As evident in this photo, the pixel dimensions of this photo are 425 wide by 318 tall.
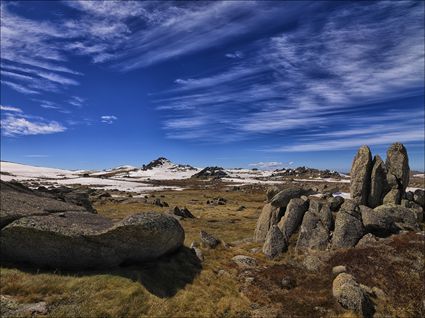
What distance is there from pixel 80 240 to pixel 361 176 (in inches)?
1426

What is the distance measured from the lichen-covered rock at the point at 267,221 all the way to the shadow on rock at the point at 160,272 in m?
14.2

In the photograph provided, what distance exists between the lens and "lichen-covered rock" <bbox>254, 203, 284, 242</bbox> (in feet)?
130

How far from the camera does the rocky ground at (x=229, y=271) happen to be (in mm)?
18391

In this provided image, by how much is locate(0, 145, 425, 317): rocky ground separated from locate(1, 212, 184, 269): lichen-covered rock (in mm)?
79

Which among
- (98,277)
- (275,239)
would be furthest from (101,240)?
(275,239)

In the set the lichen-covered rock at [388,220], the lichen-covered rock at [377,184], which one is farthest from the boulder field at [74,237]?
the lichen-covered rock at [377,184]

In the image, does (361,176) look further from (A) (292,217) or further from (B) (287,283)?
(B) (287,283)

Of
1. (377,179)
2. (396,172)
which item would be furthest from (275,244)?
(396,172)

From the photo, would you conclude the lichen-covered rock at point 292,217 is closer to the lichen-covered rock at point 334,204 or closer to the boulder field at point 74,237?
the lichen-covered rock at point 334,204

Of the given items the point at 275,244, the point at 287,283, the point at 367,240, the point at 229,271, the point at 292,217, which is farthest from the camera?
the point at 292,217

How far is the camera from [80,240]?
67.2ft

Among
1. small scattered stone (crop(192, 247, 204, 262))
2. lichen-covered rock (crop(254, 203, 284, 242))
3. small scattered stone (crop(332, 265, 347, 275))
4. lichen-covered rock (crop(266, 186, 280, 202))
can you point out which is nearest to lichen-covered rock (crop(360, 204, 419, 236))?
small scattered stone (crop(332, 265, 347, 275))

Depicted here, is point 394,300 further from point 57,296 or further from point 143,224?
point 57,296

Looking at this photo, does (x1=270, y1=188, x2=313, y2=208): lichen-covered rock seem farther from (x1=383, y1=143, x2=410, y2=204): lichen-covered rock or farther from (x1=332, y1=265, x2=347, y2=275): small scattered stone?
(x1=383, y1=143, x2=410, y2=204): lichen-covered rock
